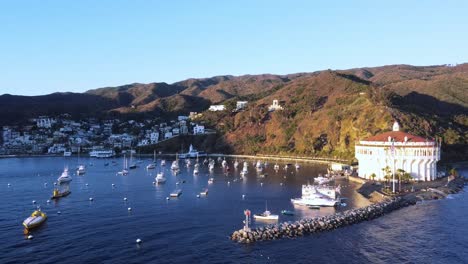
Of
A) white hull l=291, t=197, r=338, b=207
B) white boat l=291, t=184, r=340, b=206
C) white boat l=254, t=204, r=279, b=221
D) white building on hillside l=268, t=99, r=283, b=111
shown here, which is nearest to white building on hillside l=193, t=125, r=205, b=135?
white building on hillside l=268, t=99, r=283, b=111

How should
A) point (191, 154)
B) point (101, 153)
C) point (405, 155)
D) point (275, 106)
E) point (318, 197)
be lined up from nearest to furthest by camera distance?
point (318, 197)
point (405, 155)
point (191, 154)
point (101, 153)
point (275, 106)

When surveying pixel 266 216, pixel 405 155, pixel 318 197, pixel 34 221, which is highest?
pixel 405 155

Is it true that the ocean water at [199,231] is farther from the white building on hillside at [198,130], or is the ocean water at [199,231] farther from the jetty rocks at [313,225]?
the white building on hillside at [198,130]

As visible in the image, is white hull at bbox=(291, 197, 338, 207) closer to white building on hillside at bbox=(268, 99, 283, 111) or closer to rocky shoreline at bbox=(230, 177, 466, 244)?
rocky shoreline at bbox=(230, 177, 466, 244)

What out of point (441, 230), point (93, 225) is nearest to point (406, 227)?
point (441, 230)

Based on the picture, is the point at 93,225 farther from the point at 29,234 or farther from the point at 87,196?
the point at 87,196

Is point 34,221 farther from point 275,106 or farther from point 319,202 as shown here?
point 275,106

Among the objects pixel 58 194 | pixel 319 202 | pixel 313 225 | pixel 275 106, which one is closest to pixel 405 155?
pixel 319 202
